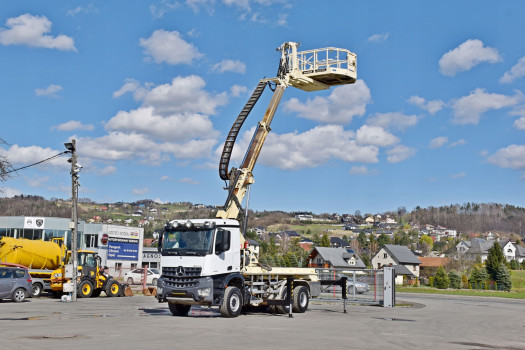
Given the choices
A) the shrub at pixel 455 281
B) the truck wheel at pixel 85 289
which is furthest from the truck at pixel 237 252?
the shrub at pixel 455 281

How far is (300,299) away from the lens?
23.3 m

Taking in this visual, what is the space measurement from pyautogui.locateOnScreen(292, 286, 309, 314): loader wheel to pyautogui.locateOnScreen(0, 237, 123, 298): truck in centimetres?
1340

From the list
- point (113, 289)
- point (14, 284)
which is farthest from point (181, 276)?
point (113, 289)

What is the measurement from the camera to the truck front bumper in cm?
1925

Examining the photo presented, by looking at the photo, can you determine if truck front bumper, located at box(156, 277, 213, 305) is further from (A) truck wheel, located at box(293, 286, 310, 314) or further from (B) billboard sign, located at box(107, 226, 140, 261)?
(B) billboard sign, located at box(107, 226, 140, 261)

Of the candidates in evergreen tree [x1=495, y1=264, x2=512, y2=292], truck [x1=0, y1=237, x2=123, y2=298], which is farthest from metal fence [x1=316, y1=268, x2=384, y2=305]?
evergreen tree [x1=495, y1=264, x2=512, y2=292]

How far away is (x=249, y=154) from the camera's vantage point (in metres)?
23.6

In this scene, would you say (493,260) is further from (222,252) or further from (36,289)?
(222,252)

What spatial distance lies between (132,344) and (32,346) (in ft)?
6.50

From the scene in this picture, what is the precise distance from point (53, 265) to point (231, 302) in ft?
60.7

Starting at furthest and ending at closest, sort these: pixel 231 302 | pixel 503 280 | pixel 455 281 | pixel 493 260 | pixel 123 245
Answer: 1. pixel 493 260
2. pixel 503 280
3. pixel 455 281
4. pixel 123 245
5. pixel 231 302

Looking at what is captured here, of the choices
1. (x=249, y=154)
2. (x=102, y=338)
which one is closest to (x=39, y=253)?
(x=249, y=154)

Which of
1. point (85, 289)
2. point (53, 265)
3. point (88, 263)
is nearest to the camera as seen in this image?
→ point (85, 289)

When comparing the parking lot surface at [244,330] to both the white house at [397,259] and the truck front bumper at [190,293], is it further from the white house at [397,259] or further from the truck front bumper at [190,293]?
the white house at [397,259]
